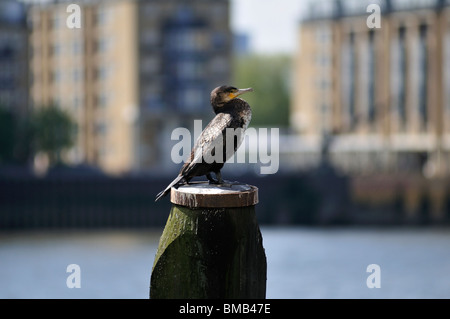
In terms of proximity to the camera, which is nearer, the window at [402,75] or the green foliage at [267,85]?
the window at [402,75]

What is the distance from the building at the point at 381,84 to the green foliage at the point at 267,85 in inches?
779

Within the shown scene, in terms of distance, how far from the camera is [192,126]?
78.2 meters

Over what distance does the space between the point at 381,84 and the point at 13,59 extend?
44407 millimetres

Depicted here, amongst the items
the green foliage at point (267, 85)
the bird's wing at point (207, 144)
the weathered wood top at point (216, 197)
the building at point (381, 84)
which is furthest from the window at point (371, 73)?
the weathered wood top at point (216, 197)

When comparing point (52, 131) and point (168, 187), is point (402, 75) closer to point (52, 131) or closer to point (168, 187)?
point (52, 131)

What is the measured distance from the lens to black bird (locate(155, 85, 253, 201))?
6.34m

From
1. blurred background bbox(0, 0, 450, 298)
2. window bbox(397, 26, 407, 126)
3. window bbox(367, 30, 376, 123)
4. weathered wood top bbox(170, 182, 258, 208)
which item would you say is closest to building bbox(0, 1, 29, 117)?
blurred background bbox(0, 0, 450, 298)

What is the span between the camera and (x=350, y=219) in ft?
222

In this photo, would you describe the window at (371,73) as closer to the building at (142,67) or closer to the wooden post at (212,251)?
the building at (142,67)

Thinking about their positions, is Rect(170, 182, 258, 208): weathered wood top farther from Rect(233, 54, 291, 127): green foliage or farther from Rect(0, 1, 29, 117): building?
Rect(233, 54, 291, 127): green foliage

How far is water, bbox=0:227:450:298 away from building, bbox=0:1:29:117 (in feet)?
75.3

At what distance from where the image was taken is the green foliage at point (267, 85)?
10931 cm

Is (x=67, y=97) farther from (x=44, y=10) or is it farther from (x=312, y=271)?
(x=312, y=271)
